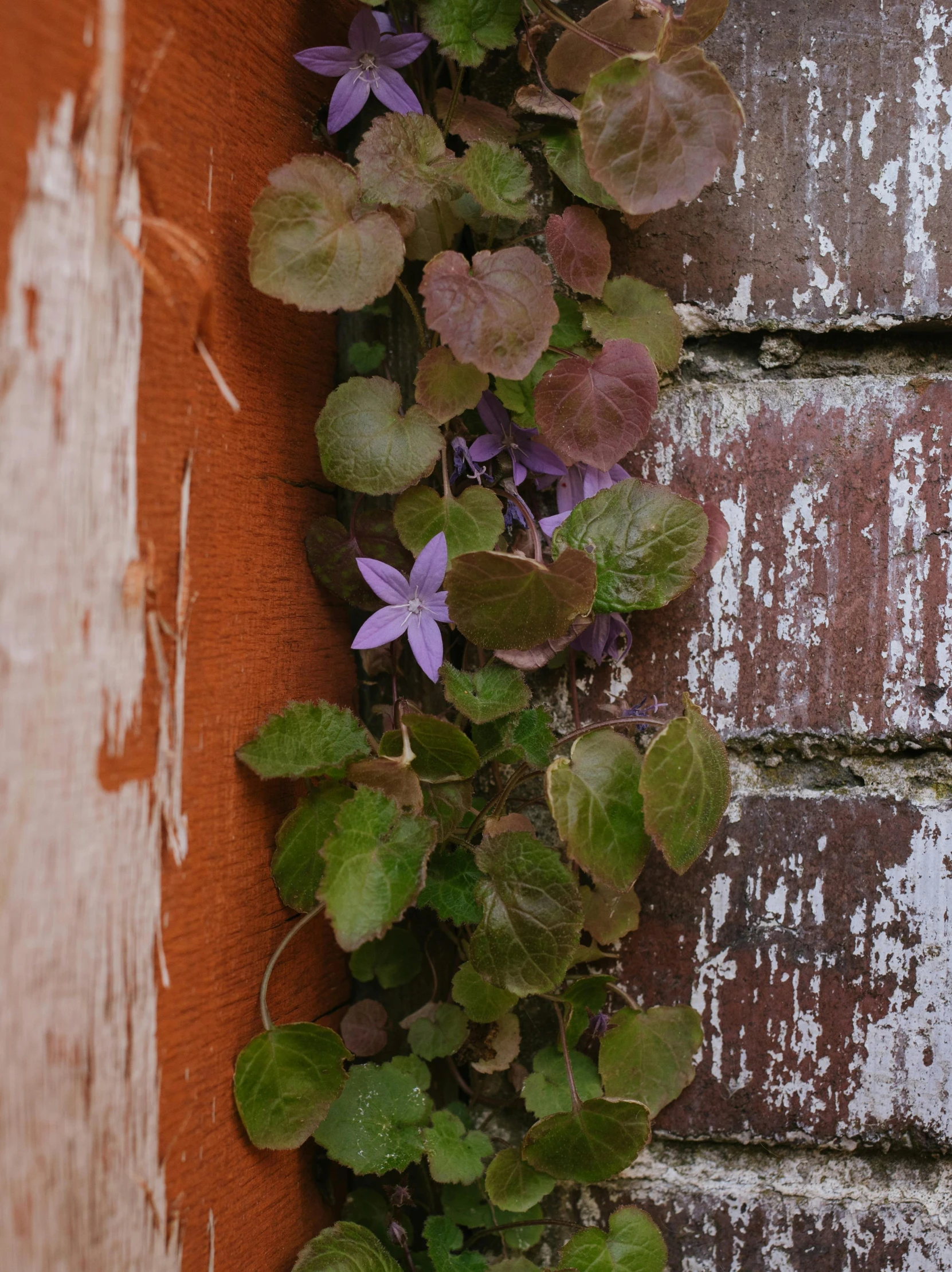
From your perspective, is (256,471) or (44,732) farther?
(256,471)

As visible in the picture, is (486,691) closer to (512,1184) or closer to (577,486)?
(577,486)

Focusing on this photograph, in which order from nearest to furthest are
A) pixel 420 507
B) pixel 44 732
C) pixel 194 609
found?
pixel 44 732 → pixel 194 609 → pixel 420 507

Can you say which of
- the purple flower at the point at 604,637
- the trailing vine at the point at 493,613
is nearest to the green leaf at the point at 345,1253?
the trailing vine at the point at 493,613

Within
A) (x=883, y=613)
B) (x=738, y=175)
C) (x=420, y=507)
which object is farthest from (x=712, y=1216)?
(x=738, y=175)

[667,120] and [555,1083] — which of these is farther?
[555,1083]

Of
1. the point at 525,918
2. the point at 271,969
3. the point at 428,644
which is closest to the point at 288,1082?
the point at 271,969

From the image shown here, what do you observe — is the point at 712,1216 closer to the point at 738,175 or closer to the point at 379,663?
the point at 379,663

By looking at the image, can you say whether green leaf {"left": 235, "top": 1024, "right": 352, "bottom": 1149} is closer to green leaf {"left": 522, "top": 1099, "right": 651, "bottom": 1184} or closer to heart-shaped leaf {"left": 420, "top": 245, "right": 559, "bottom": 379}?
green leaf {"left": 522, "top": 1099, "right": 651, "bottom": 1184}
